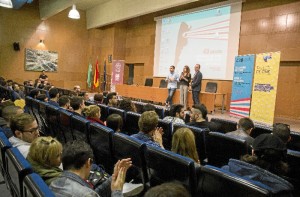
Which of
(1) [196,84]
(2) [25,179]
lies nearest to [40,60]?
(1) [196,84]

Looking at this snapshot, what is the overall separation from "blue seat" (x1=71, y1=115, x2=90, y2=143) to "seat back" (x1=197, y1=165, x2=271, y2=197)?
1.44m

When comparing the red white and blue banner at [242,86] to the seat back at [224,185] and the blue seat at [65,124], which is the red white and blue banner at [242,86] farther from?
the seat back at [224,185]

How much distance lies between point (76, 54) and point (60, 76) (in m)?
1.44

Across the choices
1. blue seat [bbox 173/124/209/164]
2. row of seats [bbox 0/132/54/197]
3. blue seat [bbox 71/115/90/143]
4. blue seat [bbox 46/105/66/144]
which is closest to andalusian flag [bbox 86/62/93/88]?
blue seat [bbox 46/105/66/144]

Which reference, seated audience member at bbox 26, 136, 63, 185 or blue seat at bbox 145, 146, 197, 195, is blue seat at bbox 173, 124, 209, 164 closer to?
blue seat at bbox 145, 146, 197, 195

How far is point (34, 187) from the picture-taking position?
1067 mm

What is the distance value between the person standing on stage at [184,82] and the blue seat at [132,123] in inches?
189

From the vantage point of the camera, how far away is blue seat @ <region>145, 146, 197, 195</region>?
60.3 inches

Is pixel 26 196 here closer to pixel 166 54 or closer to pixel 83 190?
pixel 83 190

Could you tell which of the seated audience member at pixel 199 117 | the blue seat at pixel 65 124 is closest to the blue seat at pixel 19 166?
the blue seat at pixel 65 124

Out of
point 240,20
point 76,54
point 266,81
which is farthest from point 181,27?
point 76,54

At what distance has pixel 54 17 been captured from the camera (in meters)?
13.8

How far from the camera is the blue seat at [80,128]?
2.67 m

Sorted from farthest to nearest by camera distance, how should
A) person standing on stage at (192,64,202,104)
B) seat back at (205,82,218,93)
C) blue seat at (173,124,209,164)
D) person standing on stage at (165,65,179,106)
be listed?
1. person standing on stage at (165,65,179,106)
2. seat back at (205,82,218,93)
3. person standing on stage at (192,64,202,104)
4. blue seat at (173,124,209,164)
